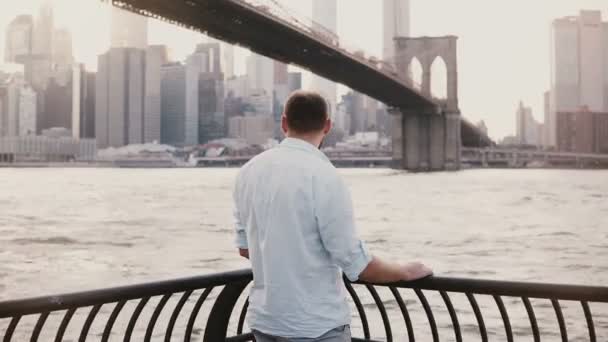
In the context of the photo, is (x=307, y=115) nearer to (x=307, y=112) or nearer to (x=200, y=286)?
(x=307, y=112)

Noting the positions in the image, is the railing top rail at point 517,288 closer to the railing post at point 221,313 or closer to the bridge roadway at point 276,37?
the railing post at point 221,313

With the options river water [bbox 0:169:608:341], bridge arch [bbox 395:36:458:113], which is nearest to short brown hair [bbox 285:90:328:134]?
river water [bbox 0:169:608:341]

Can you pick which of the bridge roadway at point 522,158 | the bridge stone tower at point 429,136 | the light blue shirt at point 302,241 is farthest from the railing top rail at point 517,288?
the bridge roadway at point 522,158

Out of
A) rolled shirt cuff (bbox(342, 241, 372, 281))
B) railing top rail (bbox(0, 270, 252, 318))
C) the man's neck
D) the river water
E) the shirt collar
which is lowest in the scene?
the river water

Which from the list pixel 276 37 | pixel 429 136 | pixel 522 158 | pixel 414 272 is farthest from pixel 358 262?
pixel 522 158

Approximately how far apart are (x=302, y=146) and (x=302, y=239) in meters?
0.28

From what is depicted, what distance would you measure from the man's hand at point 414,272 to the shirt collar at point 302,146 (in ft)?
1.58

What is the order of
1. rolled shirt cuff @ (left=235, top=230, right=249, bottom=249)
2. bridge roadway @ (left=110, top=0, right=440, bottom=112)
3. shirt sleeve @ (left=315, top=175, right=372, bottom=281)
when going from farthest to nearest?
bridge roadway @ (left=110, top=0, right=440, bottom=112), rolled shirt cuff @ (left=235, top=230, right=249, bottom=249), shirt sleeve @ (left=315, top=175, right=372, bottom=281)

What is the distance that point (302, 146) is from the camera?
2248 mm

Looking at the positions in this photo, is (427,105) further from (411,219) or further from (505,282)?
(505,282)

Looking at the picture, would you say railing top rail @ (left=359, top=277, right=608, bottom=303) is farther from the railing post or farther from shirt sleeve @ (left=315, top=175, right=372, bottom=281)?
the railing post

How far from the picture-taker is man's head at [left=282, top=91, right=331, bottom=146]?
228cm

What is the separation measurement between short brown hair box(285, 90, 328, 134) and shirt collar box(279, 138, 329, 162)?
0.12 feet

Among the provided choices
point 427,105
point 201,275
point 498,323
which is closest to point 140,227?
point 498,323
